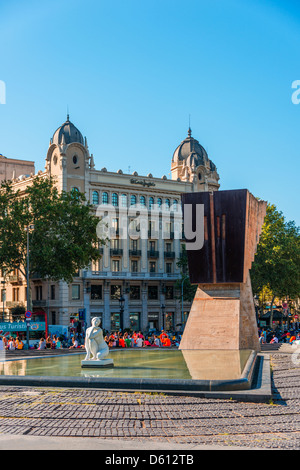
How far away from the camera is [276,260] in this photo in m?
56.4

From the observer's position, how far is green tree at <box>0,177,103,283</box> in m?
45.5

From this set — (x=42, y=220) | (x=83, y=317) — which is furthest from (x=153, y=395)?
(x=83, y=317)

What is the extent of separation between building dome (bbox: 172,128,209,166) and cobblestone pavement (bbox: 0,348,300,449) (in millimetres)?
59168

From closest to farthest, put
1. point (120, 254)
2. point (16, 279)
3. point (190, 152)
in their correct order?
point (120, 254) < point (16, 279) < point (190, 152)

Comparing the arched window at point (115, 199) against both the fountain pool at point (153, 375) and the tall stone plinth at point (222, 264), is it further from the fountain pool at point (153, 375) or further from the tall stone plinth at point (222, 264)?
the fountain pool at point (153, 375)

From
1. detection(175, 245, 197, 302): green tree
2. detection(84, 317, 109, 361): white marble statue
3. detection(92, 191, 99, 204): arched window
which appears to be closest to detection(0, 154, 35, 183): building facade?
detection(92, 191, 99, 204): arched window

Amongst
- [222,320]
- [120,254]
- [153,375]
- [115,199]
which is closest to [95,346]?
[153,375]

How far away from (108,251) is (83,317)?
25.3 feet

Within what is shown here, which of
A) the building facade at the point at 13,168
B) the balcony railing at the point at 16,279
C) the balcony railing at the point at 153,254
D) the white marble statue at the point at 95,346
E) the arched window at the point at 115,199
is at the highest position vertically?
the building facade at the point at 13,168

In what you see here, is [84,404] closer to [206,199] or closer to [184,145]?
[206,199]

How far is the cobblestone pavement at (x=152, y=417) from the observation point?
982cm

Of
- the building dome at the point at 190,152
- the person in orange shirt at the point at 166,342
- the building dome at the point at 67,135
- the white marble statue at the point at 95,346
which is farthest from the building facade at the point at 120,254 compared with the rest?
the white marble statue at the point at 95,346

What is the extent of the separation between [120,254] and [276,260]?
53.7 feet

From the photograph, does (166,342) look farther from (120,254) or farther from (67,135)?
(67,135)
